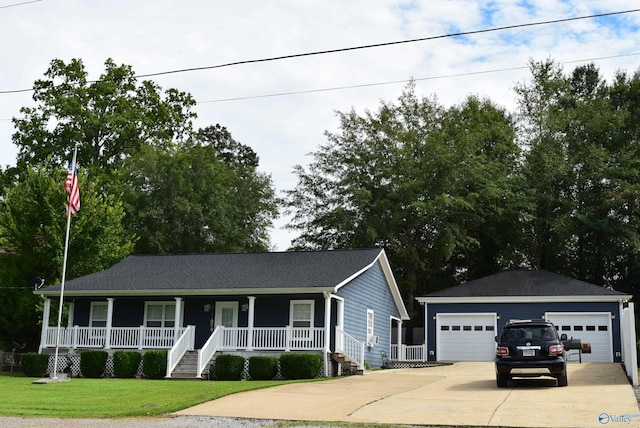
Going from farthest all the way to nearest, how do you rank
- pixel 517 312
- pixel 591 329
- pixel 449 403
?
pixel 517 312 → pixel 591 329 → pixel 449 403

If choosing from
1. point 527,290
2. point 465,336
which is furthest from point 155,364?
point 527,290

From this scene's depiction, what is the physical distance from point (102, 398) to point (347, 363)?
396 inches

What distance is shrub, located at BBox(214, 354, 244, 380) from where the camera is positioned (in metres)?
23.7

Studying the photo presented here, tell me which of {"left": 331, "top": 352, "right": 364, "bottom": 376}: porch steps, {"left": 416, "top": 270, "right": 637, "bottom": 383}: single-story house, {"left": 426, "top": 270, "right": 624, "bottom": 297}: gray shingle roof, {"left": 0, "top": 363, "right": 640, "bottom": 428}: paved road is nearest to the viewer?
{"left": 0, "top": 363, "right": 640, "bottom": 428}: paved road

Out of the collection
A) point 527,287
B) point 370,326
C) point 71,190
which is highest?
point 71,190

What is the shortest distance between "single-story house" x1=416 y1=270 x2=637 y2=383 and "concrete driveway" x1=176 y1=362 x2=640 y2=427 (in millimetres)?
11466

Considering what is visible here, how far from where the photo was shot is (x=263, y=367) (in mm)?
23453

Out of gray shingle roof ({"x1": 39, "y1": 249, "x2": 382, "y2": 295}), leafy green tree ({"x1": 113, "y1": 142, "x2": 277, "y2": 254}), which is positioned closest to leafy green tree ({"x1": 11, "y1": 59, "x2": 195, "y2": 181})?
leafy green tree ({"x1": 113, "y1": 142, "x2": 277, "y2": 254})

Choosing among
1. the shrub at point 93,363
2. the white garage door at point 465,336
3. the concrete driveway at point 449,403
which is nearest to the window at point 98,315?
the shrub at point 93,363

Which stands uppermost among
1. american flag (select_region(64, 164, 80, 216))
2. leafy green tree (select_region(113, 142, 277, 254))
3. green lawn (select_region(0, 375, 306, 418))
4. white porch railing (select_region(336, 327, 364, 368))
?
leafy green tree (select_region(113, 142, 277, 254))

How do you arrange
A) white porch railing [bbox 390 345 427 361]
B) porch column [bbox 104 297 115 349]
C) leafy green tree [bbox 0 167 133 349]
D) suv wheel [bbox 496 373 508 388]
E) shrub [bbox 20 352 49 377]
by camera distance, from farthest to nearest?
white porch railing [bbox 390 345 427 361], leafy green tree [bbox 0 167 133 349], porch column [bbox 104 297 115 349], shrub [bbox 20 352 49 377], suv wheel [bbox 496 373 508 388]

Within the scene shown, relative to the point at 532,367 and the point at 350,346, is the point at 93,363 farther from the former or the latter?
the point at 532,367

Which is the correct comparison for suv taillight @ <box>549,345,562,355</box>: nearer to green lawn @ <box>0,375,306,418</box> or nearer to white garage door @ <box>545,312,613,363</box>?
green lawn @ <box>0,375,306,418</box>

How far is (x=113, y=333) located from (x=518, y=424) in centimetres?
1855
